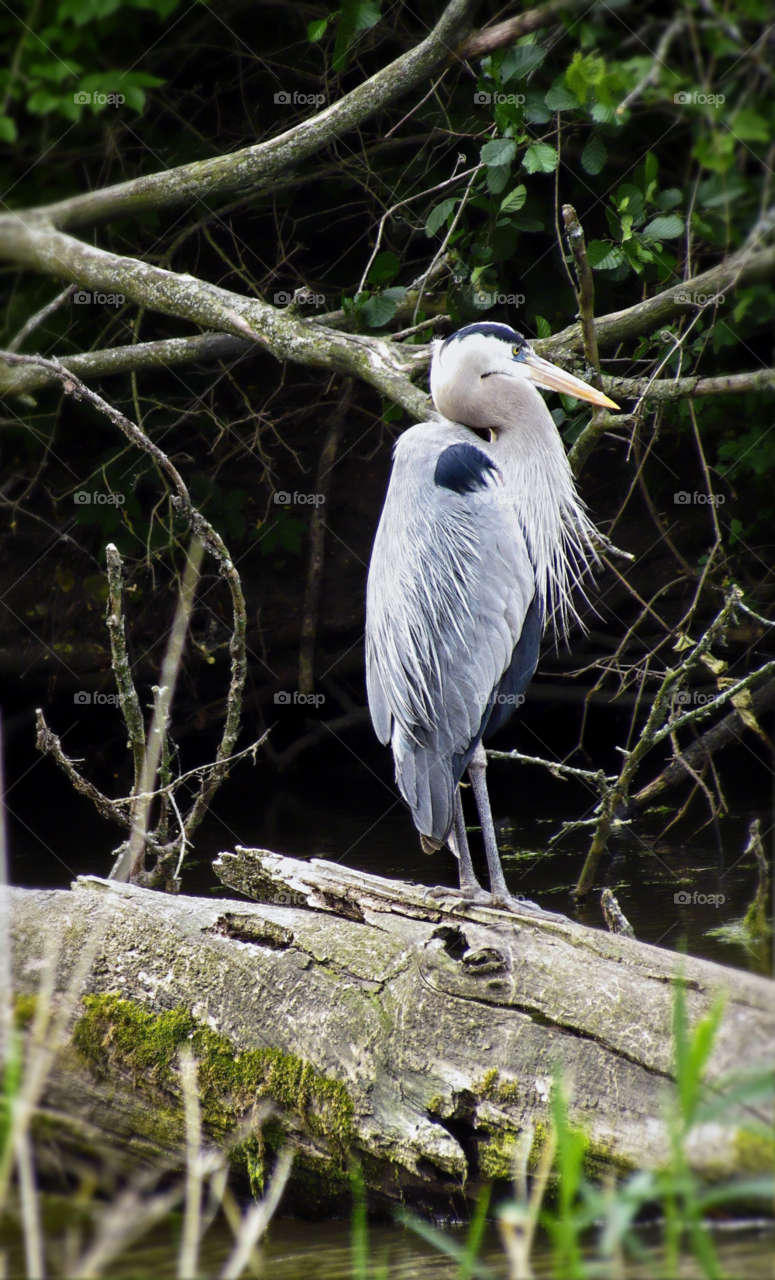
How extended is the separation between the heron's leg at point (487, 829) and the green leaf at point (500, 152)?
2077 mm

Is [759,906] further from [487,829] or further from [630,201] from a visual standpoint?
[630,201]

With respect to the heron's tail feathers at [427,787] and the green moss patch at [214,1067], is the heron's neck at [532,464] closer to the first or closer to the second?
the heron's tail feathers at [427,787]

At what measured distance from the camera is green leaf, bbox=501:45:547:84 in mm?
3582

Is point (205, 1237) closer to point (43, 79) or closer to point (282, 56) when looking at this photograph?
point (43, 79)

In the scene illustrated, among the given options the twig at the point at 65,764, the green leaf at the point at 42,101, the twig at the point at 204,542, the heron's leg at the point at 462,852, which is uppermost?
the green leaf at the point at 42,101

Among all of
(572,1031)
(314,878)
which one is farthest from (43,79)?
(572,1031)

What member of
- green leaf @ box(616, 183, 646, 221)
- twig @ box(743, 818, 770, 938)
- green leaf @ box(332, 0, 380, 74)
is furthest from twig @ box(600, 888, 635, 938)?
green leaf @ box(332, 0, 380, 74)

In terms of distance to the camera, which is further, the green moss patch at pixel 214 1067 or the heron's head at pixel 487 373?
the heron's head at pixel 487 373

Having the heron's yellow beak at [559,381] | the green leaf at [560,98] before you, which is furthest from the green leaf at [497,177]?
the heron's yellow beak at [559,381]

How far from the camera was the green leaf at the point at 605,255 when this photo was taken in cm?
365

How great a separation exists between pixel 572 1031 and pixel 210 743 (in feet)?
16.7

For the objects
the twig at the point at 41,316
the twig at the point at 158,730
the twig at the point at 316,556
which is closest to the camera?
the twig at the point at 158,730

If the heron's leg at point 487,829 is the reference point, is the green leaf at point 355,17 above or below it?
above

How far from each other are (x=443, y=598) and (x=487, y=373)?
0.74 meters
